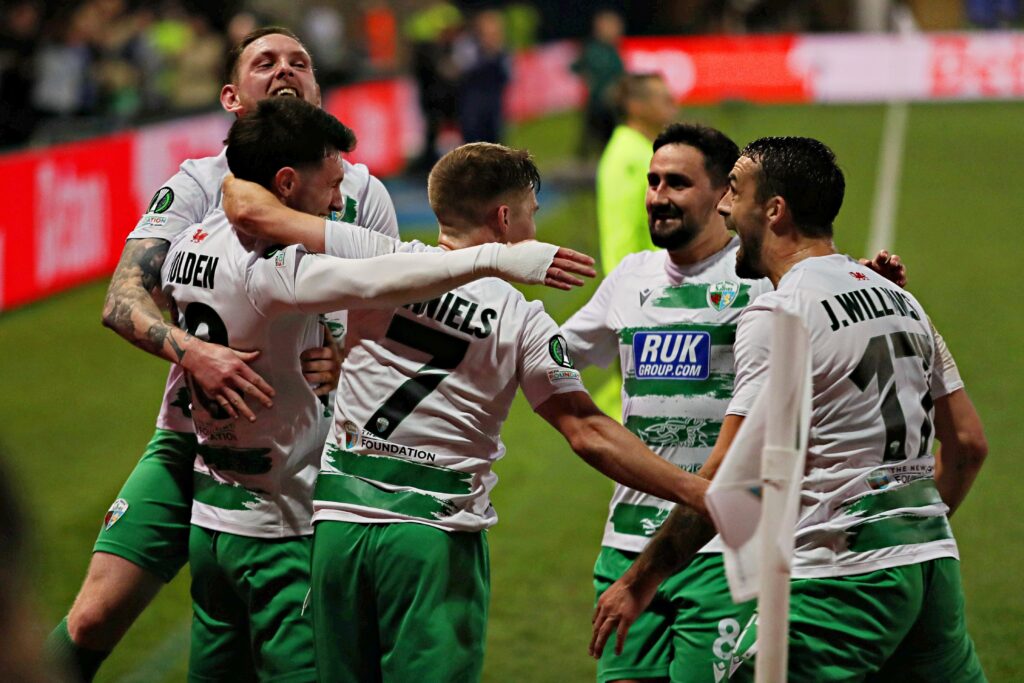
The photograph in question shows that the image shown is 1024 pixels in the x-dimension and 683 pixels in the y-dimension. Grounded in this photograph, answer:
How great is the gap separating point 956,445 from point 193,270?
94.9 inches

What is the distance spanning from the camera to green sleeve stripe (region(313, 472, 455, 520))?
3.90m

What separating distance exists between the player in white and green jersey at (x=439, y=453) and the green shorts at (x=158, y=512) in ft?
2.99

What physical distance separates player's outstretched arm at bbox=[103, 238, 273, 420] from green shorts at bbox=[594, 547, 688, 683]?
1.44 metres

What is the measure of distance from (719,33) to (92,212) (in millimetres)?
24737

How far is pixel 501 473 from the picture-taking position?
965cm

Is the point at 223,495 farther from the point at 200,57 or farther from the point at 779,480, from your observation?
the point at 200,57

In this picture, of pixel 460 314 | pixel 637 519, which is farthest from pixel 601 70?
pixel 460 314

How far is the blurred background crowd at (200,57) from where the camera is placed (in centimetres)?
1684

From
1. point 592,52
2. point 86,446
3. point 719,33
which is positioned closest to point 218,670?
point 86,446

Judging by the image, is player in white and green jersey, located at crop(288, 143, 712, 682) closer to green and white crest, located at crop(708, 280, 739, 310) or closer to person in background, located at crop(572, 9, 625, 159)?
green and white crest, located at crop(708, 280, 739, 310)

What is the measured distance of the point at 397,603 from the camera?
387 centimetres

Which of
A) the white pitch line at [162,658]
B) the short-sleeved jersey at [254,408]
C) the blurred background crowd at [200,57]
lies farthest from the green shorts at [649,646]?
the blurred background crowd at [200,57]

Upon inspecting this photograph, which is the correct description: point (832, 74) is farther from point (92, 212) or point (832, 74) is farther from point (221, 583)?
point (221, 583)

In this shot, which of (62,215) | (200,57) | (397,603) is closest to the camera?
(397,603)
